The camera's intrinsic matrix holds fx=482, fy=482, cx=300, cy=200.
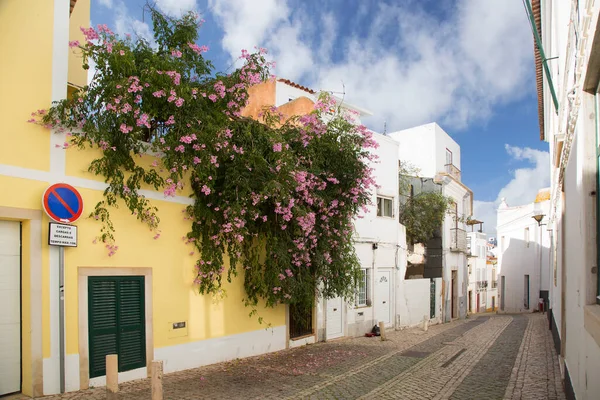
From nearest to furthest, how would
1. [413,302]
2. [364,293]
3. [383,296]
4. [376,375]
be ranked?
[376,375] → [364,293] → [383,296] → [413,302]

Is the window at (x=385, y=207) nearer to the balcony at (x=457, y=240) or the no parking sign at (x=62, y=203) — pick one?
the balcony at (x=457, y=240)

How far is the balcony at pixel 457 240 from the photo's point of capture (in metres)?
23.8

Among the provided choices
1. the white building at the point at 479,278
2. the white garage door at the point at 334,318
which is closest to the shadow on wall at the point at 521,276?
the white building at the point at 479,278

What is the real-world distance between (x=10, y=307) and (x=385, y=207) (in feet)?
Result: 41.9

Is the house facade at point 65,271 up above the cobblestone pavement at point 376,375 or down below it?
above

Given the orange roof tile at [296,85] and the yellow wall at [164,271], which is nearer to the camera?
the yellow wall at [164,271]

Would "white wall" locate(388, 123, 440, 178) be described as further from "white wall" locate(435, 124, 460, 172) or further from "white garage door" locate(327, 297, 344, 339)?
"white garage door" locate(327, 297, 344, 339)

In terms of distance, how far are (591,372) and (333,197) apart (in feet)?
23.9

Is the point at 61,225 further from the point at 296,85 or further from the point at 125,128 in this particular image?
the point at 296,85

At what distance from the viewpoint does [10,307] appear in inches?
269

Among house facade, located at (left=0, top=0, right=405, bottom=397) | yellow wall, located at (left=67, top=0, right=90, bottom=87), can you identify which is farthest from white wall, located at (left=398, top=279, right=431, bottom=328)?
yellow wall, located at (left=67, top=0, right=90, bottom=87)

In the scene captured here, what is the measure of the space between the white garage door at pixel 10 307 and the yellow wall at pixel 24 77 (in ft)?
3.49

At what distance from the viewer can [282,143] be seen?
30.8 feet

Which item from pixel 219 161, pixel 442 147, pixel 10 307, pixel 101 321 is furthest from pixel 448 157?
pixel 10 307
